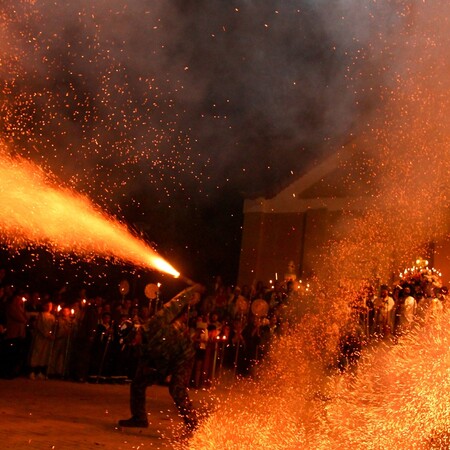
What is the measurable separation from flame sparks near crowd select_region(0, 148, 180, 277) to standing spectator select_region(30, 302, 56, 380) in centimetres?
377

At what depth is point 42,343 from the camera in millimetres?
12305

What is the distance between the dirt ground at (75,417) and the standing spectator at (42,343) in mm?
→ 419

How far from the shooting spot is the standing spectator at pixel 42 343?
1225cm

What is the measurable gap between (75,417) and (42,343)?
4.16m

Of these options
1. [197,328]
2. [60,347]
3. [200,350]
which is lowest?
[60,347]

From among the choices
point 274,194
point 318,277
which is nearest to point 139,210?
point 274,194

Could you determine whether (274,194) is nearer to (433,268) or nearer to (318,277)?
(318,277)

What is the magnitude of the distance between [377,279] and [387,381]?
22.0 feet

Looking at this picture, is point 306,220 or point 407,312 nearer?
point 407,312

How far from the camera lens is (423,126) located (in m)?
7.93

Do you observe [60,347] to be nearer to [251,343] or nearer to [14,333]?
[14,333]

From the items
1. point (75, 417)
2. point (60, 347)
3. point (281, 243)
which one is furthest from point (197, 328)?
point (281, 243)

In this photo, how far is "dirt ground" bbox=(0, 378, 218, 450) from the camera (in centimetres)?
689

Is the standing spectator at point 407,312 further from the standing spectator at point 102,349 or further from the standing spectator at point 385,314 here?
the standing spectator at point 102,349
